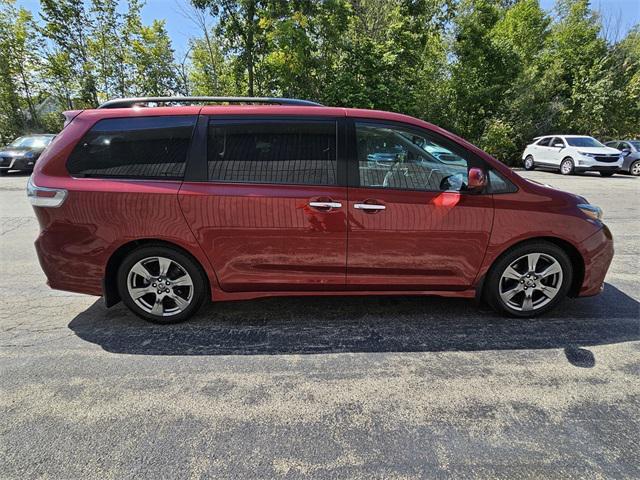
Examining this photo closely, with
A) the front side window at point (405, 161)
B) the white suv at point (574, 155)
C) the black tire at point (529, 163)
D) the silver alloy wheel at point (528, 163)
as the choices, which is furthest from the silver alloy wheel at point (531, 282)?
the silver alloy wheel at point (528, 163)

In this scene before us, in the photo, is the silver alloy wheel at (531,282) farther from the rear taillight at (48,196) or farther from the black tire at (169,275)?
the rear taillight at (48,196)

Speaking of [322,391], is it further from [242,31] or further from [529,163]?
[529,163]

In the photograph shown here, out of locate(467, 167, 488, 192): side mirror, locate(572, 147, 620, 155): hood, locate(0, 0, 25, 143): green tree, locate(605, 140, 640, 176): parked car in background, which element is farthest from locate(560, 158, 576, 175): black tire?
locate(0, 0, 25, 143): green tree

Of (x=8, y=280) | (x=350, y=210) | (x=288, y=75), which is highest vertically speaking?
(x=288, y=75)

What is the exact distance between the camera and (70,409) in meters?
2.46

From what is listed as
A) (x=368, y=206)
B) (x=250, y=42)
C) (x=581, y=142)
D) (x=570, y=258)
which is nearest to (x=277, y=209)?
(x=368, y=206)

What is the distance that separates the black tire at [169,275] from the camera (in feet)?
11.0

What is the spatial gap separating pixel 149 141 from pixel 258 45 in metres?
16.6

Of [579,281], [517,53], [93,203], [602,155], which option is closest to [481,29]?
[517,53]

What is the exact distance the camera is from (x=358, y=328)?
3439 mm

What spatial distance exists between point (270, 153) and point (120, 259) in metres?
1.58

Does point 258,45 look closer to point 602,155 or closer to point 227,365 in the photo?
point 602,155

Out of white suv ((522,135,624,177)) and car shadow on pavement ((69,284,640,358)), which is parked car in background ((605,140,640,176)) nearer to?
white suv ((522,135,624,177))

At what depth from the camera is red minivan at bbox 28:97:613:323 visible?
3.25 metres
